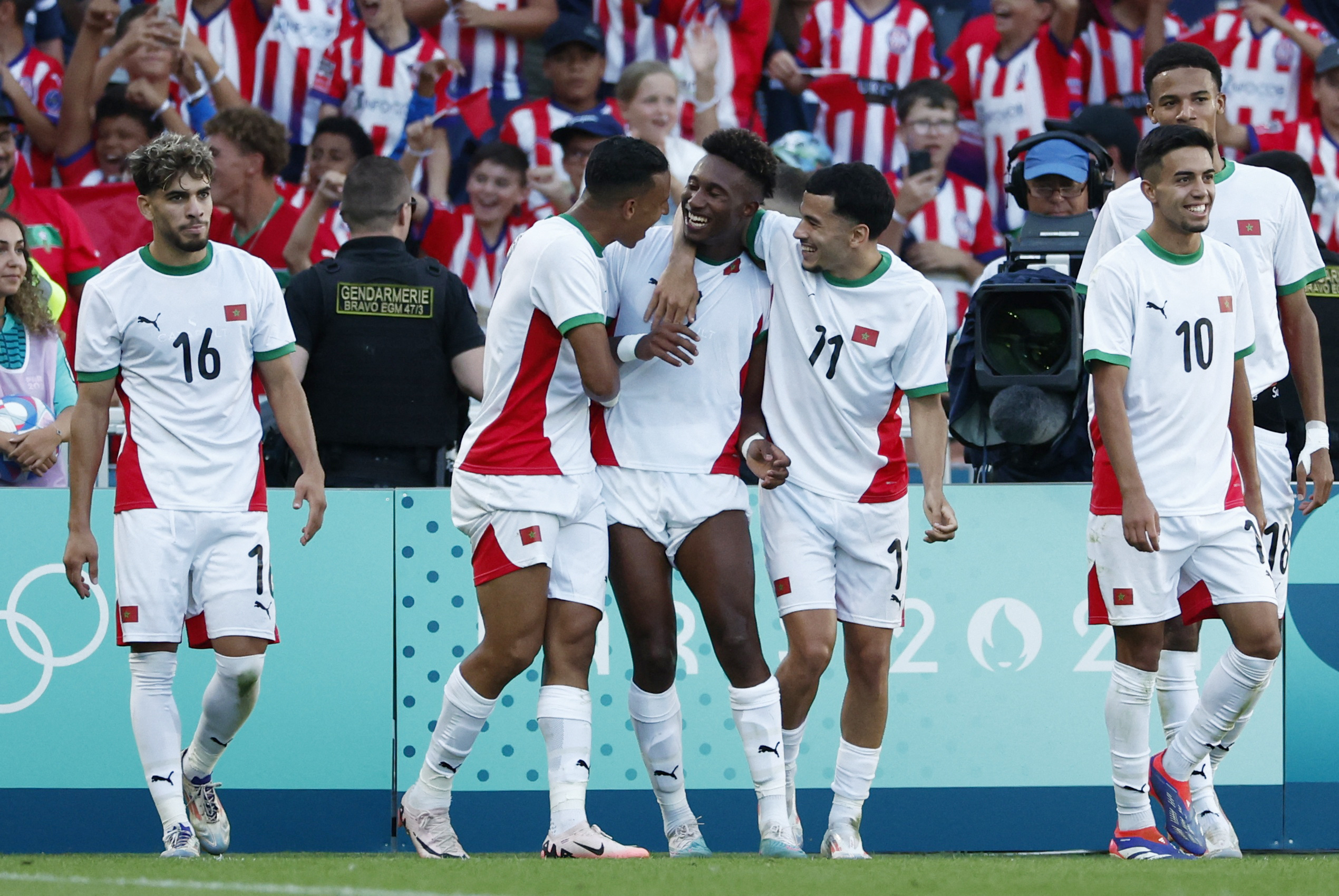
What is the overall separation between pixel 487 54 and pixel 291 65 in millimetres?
1056

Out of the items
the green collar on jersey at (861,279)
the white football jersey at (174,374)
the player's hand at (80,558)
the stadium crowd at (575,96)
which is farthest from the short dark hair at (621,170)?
the stadium crowd at (575,96)

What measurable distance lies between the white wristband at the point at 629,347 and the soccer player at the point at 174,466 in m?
1.09

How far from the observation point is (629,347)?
4.98 metres

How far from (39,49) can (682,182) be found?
12.0 ft

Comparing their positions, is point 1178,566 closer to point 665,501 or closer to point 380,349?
point 665,501

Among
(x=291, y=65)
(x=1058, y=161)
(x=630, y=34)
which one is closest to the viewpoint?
(x=1058, y=161)

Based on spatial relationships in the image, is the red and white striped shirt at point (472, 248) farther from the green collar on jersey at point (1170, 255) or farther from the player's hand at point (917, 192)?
the green collar on jersey at point (1170, 255)

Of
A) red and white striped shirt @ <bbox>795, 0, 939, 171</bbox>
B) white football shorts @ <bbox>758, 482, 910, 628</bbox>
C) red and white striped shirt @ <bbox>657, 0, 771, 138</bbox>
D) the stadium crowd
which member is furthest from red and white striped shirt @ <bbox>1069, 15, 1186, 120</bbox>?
white football shorts @ <bbox>758, 482, 910, 628</bbox>

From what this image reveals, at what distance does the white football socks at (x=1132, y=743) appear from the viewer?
5.20 metres

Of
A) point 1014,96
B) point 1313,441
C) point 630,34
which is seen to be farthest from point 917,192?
point 1313,441

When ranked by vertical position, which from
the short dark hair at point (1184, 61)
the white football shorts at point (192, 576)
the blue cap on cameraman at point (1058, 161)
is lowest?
the white football shorts at point (192, 576)

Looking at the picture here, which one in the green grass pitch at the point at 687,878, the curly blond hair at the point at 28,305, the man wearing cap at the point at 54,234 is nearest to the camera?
the green grass pitch at the point at 687,878

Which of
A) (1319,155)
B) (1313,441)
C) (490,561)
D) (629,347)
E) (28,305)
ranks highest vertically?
(1319,155)

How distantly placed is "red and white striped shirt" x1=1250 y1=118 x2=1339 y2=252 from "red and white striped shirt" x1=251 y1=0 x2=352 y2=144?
5.08 m
